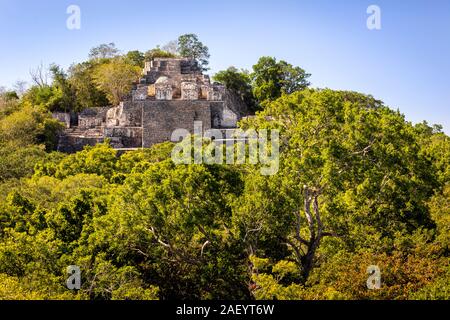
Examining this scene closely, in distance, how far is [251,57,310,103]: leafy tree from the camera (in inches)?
1837

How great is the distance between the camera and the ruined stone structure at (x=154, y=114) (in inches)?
1468

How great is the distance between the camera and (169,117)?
3728 centimetres

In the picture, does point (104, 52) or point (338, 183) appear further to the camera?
point (104, 52)

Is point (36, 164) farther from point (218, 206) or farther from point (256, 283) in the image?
point (256, 283)

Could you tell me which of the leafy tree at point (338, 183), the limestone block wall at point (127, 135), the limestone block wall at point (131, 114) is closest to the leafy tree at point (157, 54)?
→ the limestone block wall at point (131, 114)

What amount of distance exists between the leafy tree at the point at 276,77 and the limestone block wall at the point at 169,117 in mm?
9661

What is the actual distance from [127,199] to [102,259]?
1.59 metres

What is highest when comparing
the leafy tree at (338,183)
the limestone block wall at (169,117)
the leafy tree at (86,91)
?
the leafy tree at (86,91)

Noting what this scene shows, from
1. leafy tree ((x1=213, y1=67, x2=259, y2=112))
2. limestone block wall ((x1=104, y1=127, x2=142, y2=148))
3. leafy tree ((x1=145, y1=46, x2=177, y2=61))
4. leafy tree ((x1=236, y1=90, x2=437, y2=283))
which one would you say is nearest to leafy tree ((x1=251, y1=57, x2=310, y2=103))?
leafy tree ((x1=213, y1=67, x2=259, y2=112))

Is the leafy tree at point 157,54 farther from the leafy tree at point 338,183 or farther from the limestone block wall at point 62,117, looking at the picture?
the leafy tree at point 338,183

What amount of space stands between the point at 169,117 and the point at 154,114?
2.78 ft

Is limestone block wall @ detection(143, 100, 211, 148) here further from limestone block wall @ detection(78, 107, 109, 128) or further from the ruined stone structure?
limestone block wall @ detection(78, 107, 109, 128)

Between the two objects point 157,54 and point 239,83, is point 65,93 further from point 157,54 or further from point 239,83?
point 239,83

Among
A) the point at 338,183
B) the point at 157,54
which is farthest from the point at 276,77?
the point at 338,183
